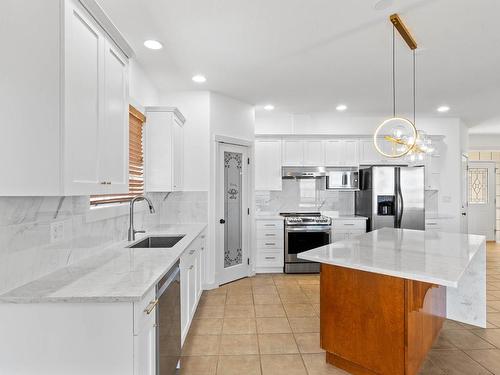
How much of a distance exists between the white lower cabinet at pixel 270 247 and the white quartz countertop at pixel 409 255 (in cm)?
201

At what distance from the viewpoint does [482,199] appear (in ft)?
24.5

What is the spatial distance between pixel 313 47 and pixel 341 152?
282 centimetres

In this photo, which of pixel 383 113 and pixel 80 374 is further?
pixel 383 113

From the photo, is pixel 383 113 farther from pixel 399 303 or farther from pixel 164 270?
pixel 164 270

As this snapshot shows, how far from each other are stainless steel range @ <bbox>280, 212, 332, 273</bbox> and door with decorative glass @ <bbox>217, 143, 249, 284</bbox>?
729 millimetres

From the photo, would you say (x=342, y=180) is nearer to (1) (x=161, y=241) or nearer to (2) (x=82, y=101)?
(1) (x=161, y=241)

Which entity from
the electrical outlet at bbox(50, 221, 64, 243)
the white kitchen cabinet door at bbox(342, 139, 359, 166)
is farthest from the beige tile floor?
the white kitchen cabinet door at bbox(342, 139, 359, 166)

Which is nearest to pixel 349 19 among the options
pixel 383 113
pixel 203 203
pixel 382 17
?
pixel 382 17

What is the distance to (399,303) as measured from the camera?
6.25 feet

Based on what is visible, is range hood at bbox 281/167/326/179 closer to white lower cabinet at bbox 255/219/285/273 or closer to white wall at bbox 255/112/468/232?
white wall at bbox 255/112/468/232

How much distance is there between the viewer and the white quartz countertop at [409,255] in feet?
5.69

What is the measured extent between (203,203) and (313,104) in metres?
2.44

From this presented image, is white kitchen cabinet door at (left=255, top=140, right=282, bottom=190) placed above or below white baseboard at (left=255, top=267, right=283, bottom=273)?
above

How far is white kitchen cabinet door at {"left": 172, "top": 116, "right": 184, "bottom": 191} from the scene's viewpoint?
3484 mm
